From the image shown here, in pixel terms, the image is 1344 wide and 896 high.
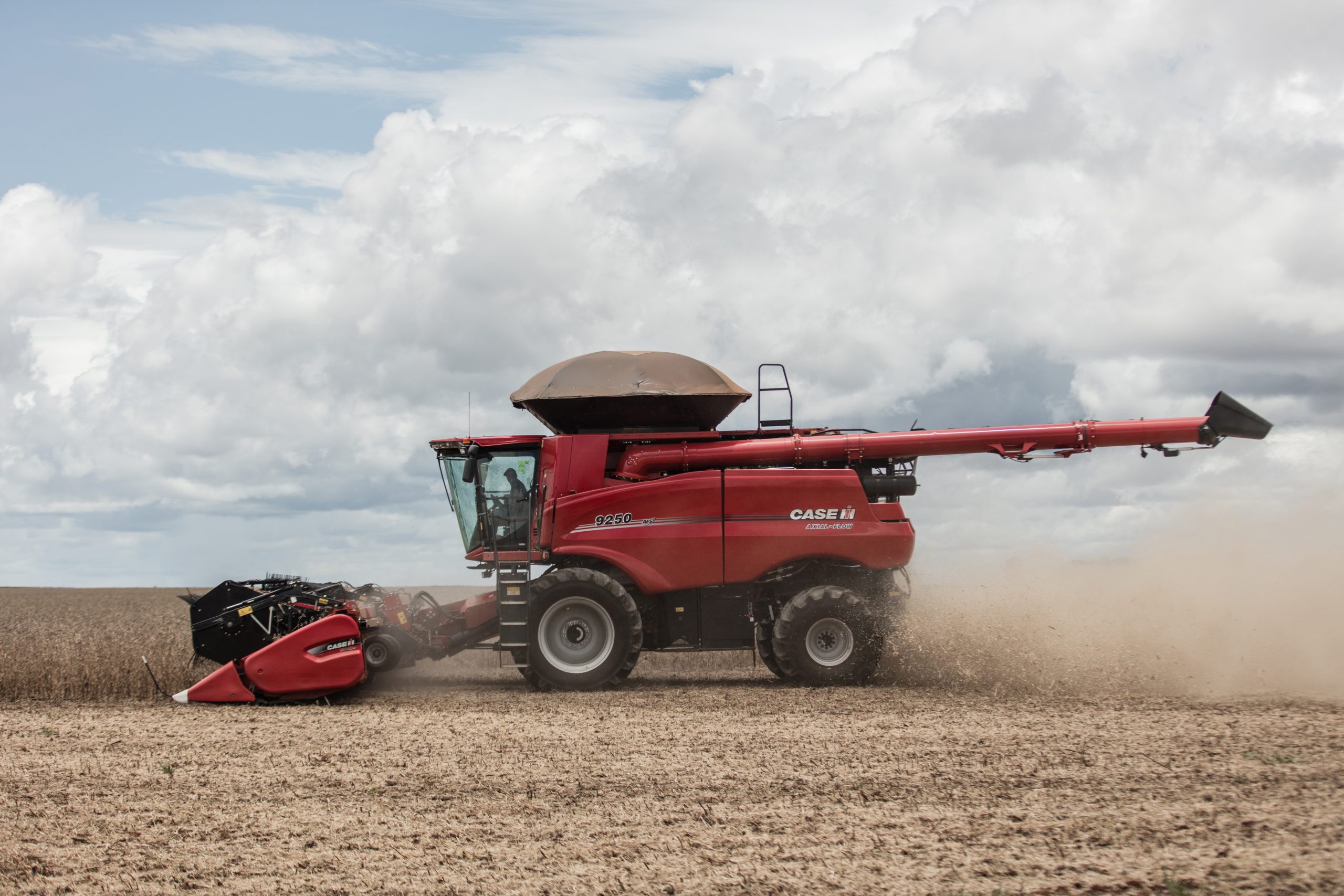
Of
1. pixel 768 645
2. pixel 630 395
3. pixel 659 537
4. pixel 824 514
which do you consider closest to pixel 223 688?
pixel 659 537

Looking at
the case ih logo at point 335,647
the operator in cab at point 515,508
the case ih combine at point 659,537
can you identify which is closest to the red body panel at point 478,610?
the case ih combine at point 659,537

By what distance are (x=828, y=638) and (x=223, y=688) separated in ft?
20.4

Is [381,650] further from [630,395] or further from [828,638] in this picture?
[828,638]

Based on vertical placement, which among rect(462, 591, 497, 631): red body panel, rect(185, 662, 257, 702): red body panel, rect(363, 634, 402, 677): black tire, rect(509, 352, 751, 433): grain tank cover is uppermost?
rect(509, 352, 751, 433): grain tank cover

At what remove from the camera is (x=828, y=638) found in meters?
12.0

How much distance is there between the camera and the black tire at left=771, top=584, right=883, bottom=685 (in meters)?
11.8

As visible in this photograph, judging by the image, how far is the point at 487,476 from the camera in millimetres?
12742

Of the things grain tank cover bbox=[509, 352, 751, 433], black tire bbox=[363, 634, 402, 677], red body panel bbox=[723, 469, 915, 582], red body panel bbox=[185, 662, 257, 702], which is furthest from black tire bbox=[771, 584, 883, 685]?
red body panel bbox=[185, 662, 257, 702]

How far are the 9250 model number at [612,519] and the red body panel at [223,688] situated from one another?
395cm

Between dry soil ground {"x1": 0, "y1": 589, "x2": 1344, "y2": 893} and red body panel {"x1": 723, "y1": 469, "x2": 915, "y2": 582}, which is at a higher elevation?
red body panel {"x1": 723, "y1": 469, "x2": 915, "y2": 582}

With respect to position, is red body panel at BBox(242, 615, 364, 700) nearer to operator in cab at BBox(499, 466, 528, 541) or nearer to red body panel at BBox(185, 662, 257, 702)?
red body panel at BBox(185, 662, 257, 702)

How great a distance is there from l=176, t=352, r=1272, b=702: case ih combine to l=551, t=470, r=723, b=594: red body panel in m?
0.02

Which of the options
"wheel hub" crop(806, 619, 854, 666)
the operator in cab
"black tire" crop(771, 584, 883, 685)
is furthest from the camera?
the operator in cab

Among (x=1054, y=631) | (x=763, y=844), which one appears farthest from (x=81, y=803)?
(x=1054, y=631)
